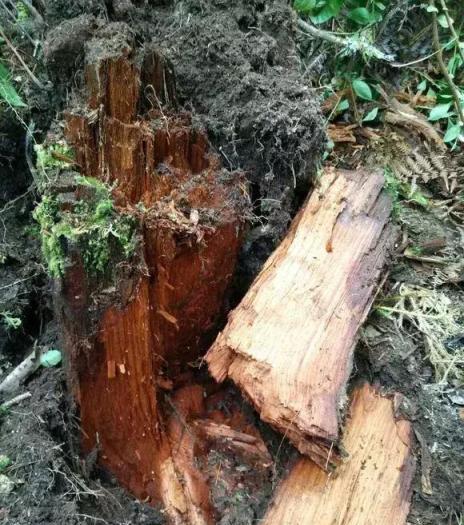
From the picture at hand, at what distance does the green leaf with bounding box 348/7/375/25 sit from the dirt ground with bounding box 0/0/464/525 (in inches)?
22.3

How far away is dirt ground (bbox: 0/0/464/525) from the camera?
1655mm

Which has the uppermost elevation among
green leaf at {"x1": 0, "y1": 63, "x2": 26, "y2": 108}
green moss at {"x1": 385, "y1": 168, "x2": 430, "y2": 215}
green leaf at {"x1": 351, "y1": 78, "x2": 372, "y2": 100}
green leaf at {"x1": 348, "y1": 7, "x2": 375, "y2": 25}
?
green leaf at {"x1": 0, "y1": 63, "x2": 26, "y2": 108}

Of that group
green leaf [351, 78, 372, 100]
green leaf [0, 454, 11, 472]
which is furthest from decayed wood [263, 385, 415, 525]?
green leaf [351, 78, 372, 100]

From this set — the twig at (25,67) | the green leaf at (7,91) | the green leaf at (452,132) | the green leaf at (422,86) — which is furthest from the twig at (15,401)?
the green leaf at (422,86)

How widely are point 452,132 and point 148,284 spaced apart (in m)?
1.70

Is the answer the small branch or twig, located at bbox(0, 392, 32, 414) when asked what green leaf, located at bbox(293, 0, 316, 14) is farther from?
twig, located at bbox(0, 392, 32, 414)

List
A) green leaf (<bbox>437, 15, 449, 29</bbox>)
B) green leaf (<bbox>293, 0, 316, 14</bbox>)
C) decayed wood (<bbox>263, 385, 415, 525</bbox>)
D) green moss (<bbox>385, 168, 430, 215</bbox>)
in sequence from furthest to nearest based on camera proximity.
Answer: green leaf (<bbox>437, 15, 449, 29</bbox>), green moss (<bbox>385, 168, 430, 215</bbox>), green leaf (<bbox>293, 0, 316, 14</bbox>), decayed wood (<bbox>263, 385, 415, 525</bbox>)

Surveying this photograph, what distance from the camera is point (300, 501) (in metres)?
1.65

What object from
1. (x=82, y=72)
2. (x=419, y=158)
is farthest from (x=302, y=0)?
(x=82, y=72)

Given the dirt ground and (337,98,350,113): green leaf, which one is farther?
(337,98,350,113): green leaf

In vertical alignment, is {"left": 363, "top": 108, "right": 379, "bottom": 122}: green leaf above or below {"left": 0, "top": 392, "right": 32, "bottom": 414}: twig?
above

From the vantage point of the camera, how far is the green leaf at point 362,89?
99.0 inches

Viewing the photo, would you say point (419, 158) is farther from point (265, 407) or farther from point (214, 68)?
point (265, 407)

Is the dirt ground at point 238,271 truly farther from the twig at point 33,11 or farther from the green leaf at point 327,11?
the green leaf at point 327,11
